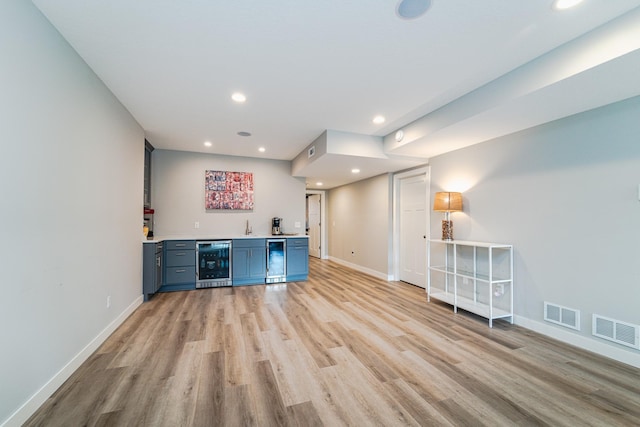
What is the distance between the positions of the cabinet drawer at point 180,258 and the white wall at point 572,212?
4629 mm

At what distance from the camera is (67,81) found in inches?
81.4

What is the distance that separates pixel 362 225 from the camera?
6.54 metres

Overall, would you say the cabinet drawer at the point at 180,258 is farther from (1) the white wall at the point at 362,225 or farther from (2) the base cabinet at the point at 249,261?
(1) the white wall at the point at 362,225

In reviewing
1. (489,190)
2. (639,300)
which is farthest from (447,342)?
(489,190)

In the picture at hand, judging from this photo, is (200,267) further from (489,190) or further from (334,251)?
(489,190)

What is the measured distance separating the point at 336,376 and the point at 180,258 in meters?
3.66

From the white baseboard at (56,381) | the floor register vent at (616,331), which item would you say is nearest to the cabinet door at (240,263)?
the white baseboard at (56,381)

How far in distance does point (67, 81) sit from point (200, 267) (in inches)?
134

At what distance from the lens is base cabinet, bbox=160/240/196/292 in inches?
181

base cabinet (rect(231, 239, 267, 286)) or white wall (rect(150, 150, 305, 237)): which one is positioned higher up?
white wall (rect(150, 150, 305, 237))

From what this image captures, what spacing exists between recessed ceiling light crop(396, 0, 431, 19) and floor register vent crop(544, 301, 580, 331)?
314 centimetres

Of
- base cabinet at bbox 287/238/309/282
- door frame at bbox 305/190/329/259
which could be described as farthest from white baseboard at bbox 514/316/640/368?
door frame at bbox 305/190/329/259

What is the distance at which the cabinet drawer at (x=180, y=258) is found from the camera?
4.60 metres

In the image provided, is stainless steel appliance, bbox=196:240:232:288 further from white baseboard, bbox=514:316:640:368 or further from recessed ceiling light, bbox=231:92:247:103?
white baseboard, bbox=514:316:640:368
